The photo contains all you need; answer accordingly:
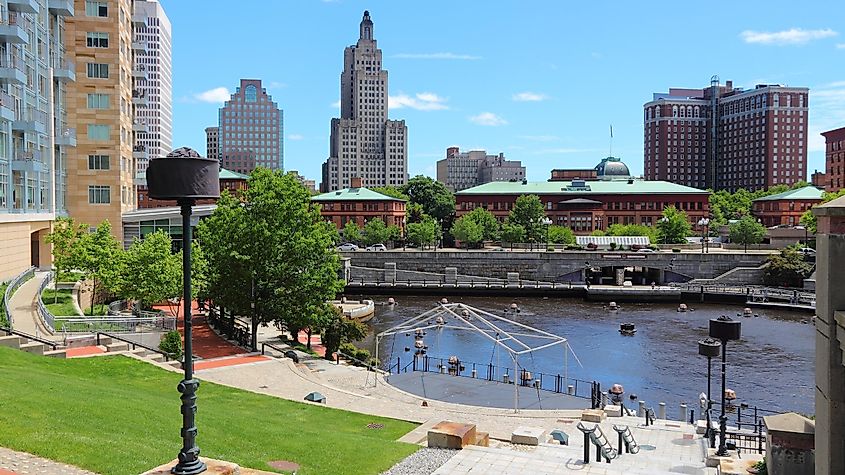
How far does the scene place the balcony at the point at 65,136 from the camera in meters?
57.7

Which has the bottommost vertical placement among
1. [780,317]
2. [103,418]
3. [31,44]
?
[780,317]

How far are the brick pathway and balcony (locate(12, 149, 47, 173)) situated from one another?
38.5 m

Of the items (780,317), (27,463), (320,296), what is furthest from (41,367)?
(780,317)

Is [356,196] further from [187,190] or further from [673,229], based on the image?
[187,190]

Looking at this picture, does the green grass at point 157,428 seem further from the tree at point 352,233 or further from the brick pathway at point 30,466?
the tree at point 352,233

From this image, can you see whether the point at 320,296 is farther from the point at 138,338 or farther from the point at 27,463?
the point at 27,463

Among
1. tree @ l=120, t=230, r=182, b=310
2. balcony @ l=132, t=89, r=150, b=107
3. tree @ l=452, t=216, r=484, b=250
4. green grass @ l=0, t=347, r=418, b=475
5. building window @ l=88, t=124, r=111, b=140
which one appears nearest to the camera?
green grass @ l=0, t=347, r=418, b=475

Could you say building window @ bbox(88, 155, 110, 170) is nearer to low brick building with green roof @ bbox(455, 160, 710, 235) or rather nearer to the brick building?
low brick building with green roof @ bbox(455, 160, 710, 235)

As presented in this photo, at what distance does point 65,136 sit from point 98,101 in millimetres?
5014

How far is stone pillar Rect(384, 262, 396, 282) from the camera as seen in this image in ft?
294

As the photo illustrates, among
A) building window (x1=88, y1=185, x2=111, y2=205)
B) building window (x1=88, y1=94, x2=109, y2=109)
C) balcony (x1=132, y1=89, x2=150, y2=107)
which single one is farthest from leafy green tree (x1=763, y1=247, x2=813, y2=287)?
building window (x1=88, y1=94, x2=109, y2=109)

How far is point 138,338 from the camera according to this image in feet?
112

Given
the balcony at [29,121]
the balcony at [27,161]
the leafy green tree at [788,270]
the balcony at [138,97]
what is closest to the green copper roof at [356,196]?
the balcony at [138,97]

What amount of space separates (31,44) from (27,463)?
44898 millimetres
